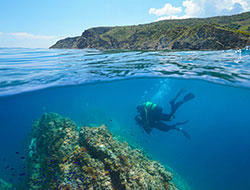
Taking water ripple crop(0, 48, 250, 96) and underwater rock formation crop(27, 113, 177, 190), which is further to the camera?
water ripple crop(0, 48, 250, 96)

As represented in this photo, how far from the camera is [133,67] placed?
14906 millimetres

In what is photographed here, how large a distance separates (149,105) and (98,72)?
5834mm

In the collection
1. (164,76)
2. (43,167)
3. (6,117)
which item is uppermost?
(164,76)

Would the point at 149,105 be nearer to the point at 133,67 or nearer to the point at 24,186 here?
the point at 133,67

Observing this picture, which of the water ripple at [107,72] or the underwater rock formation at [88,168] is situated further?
the water ripple at [107,72]

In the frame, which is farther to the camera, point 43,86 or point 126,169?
point 43,86

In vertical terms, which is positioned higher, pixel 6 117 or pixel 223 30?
pixel 223 30

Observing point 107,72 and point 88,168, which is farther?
point 107,72

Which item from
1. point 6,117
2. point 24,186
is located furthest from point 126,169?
point 6,117

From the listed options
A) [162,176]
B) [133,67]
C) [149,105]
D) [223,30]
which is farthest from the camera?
[223,30]

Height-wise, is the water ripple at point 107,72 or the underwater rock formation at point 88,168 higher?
the water ripple at point 107,72

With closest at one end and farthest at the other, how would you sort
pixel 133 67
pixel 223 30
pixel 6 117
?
pixel 133 67 → pixel 6 117 → pixel 223 30

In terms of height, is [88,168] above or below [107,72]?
below

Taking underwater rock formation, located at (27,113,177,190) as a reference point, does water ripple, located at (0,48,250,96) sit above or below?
above
